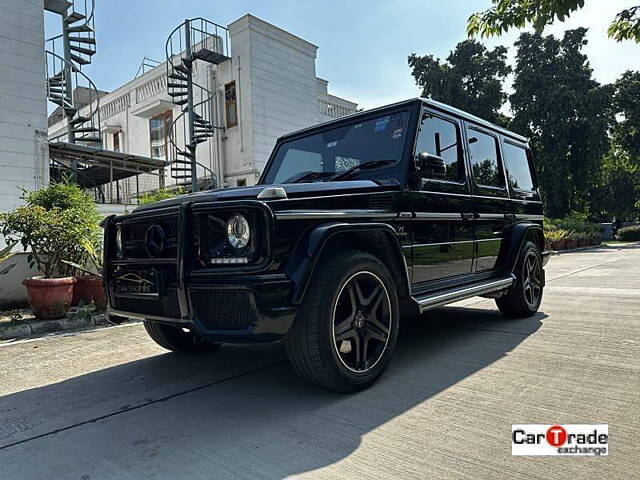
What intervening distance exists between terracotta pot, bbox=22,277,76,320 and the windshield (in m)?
3.00

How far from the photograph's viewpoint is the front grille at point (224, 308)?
7.87 feet

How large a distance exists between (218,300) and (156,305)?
0.51 metres

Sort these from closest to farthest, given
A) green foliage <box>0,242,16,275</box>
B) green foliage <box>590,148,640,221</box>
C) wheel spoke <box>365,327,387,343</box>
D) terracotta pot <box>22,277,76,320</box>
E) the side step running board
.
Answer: wheel spoke <box>365,327,387,343</box> < the side step running board < terracotta pot <box>22,277,76,320</box> < green foliage <box>0,242,16,275</box> < green foliage <box>590,148,640,221</box>

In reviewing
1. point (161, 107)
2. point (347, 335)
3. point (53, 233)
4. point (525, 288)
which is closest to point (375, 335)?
point (347, 335)

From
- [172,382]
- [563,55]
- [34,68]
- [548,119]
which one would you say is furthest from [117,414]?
[563,55]

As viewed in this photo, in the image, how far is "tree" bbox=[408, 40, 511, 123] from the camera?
26.7 metres

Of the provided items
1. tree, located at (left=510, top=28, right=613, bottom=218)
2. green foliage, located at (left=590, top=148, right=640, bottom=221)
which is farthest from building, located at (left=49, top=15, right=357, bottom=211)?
green foliage, located at (left=590, top=148, right=640, bottom=221)

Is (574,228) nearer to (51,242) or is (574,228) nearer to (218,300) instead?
(51,242)

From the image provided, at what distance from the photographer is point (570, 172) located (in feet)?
87.0

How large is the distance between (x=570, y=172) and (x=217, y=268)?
28723 millimetres

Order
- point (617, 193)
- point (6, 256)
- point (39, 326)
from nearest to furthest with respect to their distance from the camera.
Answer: point (39, 326) < point (6, 256) < point (617, 193)

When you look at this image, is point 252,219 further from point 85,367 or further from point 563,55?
point 563,55

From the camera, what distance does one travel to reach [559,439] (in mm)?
2242

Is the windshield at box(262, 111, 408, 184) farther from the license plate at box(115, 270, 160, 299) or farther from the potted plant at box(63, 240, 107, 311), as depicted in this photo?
the potted plant at box(63, 240, 107, 311)
